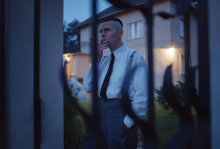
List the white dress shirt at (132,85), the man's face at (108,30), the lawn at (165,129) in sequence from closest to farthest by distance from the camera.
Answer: the white dress shirt at (132,85), the man's face at (108,30), the lawn at (165,129)

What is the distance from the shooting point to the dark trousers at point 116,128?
1.46 metres

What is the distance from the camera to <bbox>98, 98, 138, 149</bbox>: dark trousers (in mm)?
1464

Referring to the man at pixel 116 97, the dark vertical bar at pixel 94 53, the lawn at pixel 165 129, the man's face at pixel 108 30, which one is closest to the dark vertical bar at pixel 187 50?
the dark vertical bar at pixel 94 53

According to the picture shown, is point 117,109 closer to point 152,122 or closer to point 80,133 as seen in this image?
point 152,122

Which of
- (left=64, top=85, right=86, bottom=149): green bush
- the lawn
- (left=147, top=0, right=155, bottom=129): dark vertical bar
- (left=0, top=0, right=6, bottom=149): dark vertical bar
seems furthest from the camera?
the lawn

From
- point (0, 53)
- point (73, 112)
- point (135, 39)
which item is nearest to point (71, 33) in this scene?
point (135, 39)

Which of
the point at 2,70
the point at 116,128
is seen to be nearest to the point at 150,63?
the point at 116,128

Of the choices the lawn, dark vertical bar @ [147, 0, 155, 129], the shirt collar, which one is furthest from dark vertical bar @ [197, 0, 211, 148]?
the lawn

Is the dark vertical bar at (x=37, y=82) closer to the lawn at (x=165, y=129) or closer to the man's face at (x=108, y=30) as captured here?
the man's face at (x=108, y=30)

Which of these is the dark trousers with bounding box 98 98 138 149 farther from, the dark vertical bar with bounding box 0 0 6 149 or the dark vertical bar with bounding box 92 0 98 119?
the dark vertical bar with bounding box 0 0 6 149

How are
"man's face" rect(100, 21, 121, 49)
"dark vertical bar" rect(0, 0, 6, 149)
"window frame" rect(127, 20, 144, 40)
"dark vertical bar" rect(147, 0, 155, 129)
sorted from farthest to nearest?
"window frame" rect(127, 20, 144, 40) → "man's face" rect(100, 21, 121, 49) → "dark vertical bar" rect(0, 0, 6, 149) → "dark vertical bar" rect(147, 0, 155, 129)

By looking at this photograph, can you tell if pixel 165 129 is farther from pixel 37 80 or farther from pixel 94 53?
pixel 94 53

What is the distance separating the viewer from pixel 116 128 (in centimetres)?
147

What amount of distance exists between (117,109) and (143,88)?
1.00ft
